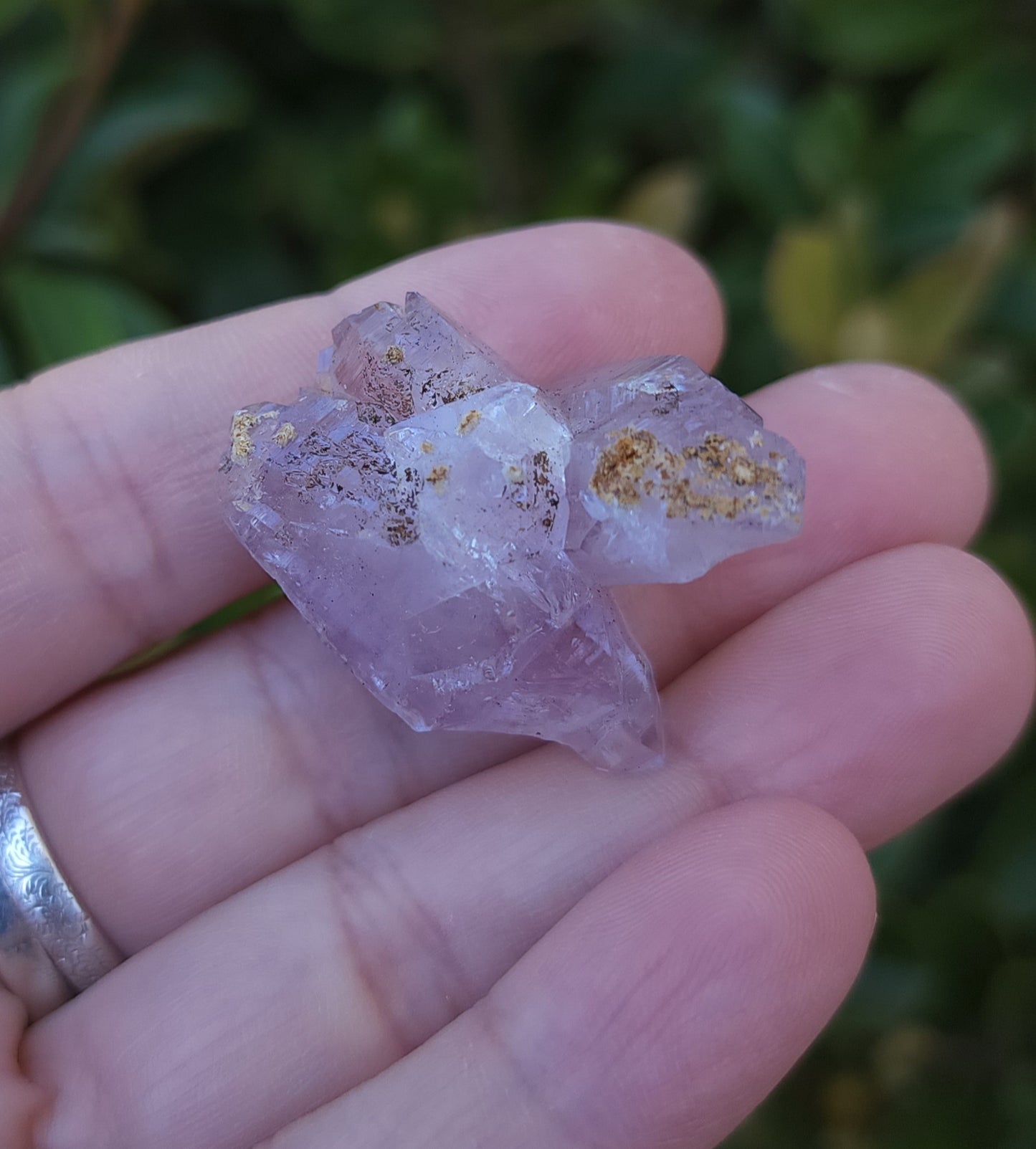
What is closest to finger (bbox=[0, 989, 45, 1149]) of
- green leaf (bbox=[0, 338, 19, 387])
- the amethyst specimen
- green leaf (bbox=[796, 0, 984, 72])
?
the amethyst specimen

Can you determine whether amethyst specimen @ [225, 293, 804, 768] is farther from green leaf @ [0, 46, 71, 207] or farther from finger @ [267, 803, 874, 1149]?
green leaf @ [0, 46, 71, 207]

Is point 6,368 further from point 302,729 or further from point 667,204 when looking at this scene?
point 667,204

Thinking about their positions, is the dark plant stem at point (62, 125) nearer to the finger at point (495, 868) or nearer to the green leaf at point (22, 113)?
the green leaf at point (22, 113)

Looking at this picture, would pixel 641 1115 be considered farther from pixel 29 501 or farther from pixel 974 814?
pixel 974 814

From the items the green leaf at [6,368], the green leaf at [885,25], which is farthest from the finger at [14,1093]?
the green leaf at [885,25]

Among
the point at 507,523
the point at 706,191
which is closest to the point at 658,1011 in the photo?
the point at 507,523

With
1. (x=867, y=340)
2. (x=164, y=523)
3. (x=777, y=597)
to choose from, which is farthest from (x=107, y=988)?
(x=867, y=340)
